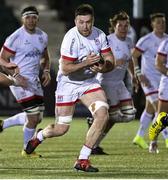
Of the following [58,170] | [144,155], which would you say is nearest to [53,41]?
[144,155]

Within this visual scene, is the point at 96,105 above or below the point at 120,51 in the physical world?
above

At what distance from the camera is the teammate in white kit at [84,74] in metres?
12.6

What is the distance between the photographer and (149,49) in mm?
18219

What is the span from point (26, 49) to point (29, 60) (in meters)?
0.18

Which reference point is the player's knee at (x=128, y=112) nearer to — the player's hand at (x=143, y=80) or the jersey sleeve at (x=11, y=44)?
the player's hand at (x=143, y=80)

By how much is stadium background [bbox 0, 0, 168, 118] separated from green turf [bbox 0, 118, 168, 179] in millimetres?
5234

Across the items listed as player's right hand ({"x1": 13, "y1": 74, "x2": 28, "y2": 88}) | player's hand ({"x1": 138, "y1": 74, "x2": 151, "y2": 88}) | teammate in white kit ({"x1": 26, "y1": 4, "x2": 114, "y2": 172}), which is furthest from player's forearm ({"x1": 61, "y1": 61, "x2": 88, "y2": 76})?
player's hand ({"x1": 138, "y1": 74, "x2": 151, "y2": 88})

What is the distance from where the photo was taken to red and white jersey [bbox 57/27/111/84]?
1303cm

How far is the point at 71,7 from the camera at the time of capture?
33.7 meters

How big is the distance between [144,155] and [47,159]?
5.40ft

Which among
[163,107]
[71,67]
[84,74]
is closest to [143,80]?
[163,107]

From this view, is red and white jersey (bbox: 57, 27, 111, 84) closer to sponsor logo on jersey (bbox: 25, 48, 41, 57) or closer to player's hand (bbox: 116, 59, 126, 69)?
sponsor logo on jersey (bbox: 25, 48, 41, 57)

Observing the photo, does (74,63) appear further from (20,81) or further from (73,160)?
(20,81)

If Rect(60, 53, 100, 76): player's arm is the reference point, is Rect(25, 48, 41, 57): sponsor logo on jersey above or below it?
below
